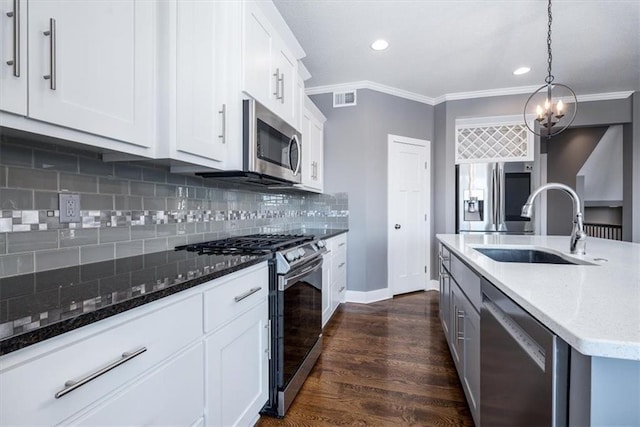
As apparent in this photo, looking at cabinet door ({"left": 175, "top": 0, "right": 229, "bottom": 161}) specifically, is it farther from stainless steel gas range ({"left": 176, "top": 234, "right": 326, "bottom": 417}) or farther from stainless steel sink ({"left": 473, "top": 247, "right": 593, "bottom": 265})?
stainless steel sink ({"left": 473, "top": 247, "right": 593, "bottom": 265})

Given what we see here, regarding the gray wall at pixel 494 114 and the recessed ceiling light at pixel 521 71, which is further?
the gray wall at pixel 494 114

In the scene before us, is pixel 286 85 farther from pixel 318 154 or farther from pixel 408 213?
pixel 408 213

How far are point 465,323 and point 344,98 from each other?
9.93ft

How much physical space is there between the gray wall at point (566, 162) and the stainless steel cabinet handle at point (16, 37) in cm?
649

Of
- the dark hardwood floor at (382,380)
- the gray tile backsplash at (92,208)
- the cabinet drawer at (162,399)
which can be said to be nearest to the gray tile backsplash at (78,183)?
the gray tile backsplash at (92,208)

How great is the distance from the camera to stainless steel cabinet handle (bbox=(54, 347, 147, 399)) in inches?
25.9

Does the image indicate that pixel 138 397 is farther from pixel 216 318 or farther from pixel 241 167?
pixel 241 167

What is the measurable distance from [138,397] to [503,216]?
4.35 metres

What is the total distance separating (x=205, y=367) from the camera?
1.15 metres

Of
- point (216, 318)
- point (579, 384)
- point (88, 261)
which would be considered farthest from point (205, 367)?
point (579, 384)

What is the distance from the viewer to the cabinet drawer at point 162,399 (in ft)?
2.54

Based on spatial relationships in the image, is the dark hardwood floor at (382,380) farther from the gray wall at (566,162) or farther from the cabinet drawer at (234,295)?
the gray wall at (566,162)

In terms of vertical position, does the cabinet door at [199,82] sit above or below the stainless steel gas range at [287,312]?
above

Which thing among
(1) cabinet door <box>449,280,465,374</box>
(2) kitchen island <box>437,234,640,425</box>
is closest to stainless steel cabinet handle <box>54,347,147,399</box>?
(2) kitchen island <box>437,234,640,425</box>
